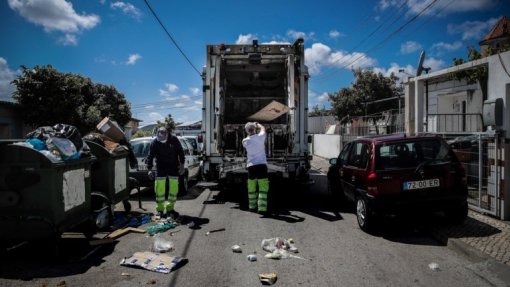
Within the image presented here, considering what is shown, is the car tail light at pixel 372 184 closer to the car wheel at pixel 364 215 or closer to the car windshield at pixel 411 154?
the car windshield at pixel 411 154

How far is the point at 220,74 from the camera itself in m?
9.00

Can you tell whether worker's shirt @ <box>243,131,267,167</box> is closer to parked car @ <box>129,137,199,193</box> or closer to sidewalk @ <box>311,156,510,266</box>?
parked car @ <box>129,137,199,193</box>

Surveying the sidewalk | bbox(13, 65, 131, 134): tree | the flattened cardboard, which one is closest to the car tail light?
the sidewalk

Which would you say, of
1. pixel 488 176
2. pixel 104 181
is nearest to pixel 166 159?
pixel 104 181

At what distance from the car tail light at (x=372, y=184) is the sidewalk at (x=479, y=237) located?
3.64 ft

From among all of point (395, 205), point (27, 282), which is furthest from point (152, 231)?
point (395, 205)

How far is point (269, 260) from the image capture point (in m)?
4.64

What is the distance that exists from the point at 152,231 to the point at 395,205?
3783mm

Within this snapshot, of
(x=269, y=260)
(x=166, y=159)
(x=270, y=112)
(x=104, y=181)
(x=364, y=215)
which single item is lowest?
(x=269, y=260)

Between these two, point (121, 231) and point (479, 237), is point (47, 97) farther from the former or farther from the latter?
point (479, 237)

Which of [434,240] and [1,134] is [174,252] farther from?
[1,134]

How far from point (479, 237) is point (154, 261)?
14.4 ft

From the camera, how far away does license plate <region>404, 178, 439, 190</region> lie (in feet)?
18.2

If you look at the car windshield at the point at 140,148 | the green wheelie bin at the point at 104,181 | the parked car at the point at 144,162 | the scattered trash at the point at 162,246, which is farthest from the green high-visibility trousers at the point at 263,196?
the car windshield at the point at 140,148
